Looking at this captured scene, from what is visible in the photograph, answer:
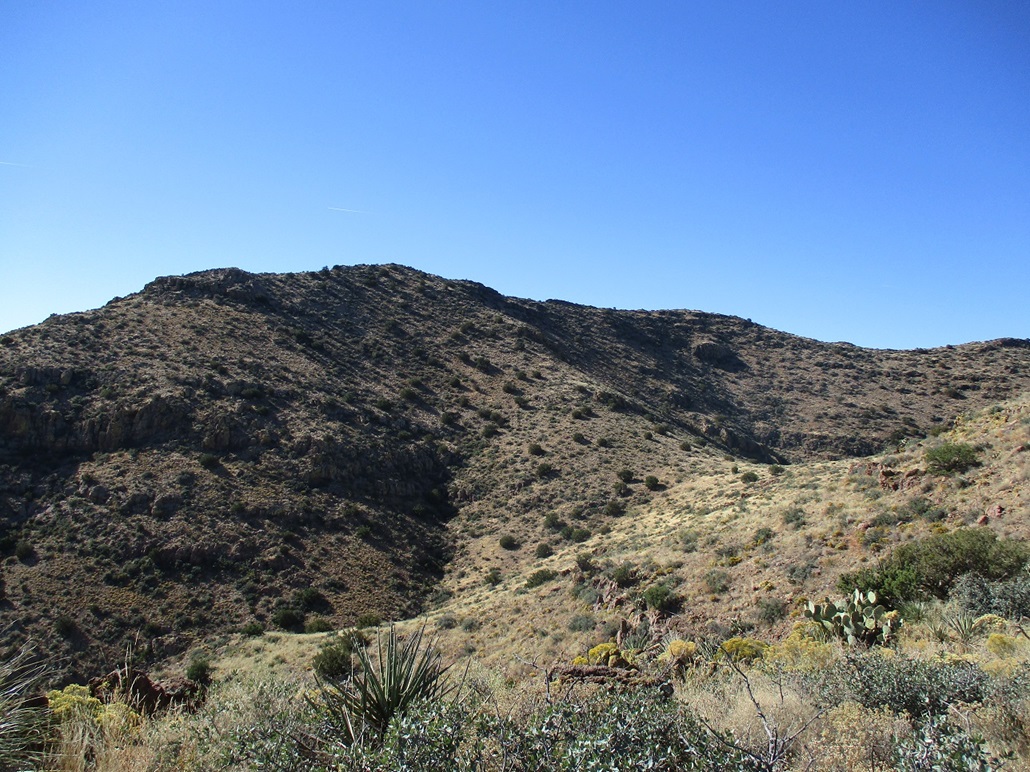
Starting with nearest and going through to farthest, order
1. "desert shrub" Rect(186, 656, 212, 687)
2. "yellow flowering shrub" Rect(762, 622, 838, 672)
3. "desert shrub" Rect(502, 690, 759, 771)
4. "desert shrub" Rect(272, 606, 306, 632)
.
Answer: "desert shrub" Rect(502, 690, 759, 771)
"yellow flowering shrub" Rect(762, 622, 838, 672)
"desert shrub" Rect(186, 656, 212, 687)
"desert shrub" Rect(272, 606, 306, 632)

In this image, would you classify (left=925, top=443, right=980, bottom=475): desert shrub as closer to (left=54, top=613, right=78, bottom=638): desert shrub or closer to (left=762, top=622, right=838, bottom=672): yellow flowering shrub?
(left=762, top=622, right=838, bottom=672): yellow flowering shrub

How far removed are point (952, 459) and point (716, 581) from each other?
25.4 ft

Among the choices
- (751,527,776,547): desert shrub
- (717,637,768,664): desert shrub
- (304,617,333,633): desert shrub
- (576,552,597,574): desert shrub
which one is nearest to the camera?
(717,637,768,664): desert shrub

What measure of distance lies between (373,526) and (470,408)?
15.0 m

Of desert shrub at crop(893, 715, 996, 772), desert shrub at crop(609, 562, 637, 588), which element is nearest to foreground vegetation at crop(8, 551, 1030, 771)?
desert shrub at crop(893, 715, 996, 772)

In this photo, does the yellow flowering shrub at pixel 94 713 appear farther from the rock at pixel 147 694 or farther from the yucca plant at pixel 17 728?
the rock at pixel 147 694

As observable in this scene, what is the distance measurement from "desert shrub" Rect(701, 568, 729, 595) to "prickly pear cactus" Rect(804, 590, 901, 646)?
496 centimetres

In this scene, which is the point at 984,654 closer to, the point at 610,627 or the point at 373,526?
the point at 610,627

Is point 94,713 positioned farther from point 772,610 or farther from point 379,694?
point 772,610

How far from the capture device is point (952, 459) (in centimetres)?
1695

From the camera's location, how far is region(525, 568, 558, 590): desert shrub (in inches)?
892

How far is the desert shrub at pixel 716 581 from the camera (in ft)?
51.5

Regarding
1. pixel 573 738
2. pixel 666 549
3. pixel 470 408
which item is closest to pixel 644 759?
pixel 573 738

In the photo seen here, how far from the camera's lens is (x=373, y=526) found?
107ft
